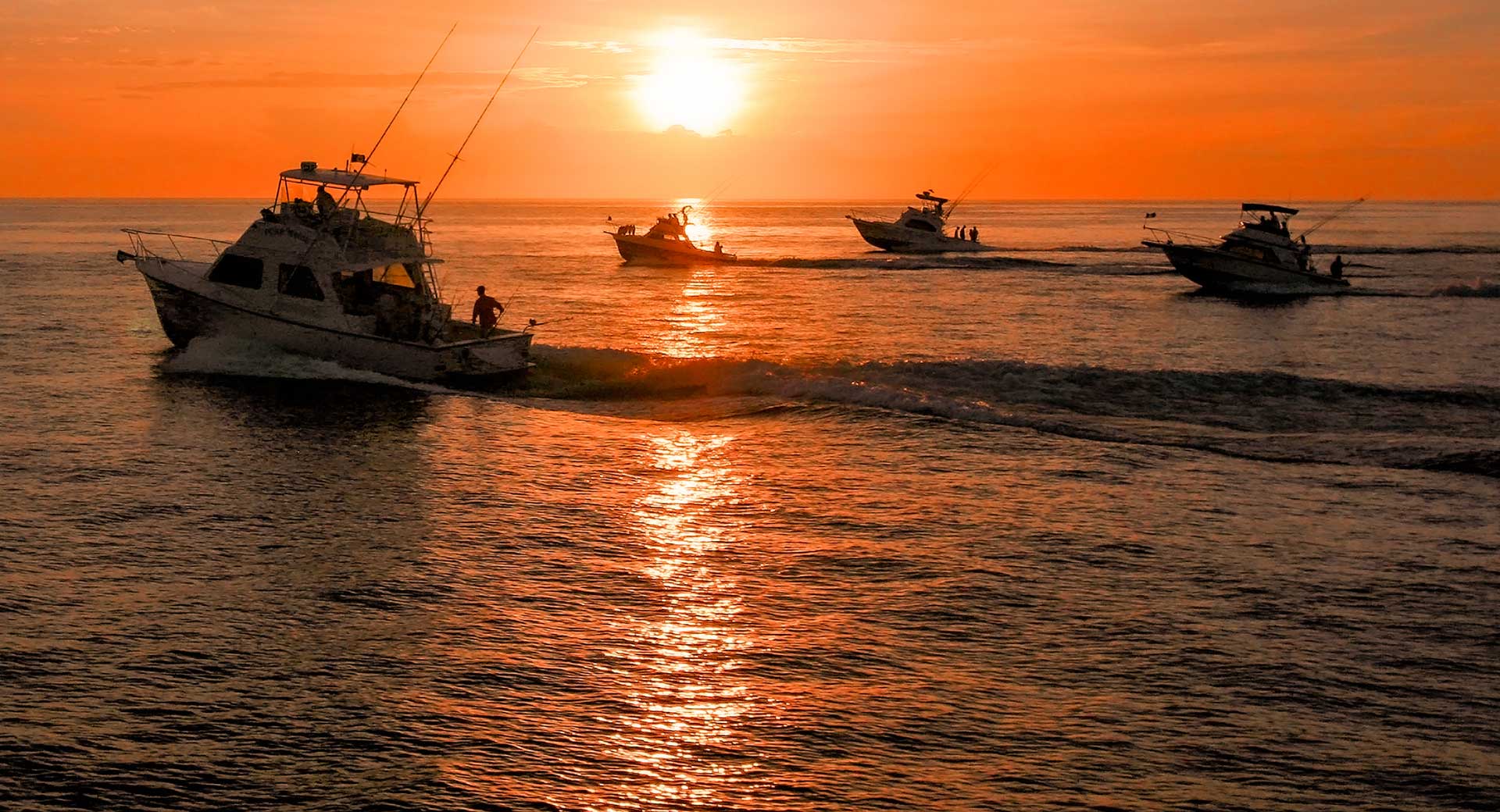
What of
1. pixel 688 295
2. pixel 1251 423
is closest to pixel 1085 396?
pixel 1251 423

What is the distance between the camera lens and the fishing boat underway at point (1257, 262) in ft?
166

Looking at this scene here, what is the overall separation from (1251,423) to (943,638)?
13.6 m

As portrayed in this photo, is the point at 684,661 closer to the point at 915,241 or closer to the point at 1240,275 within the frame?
the point at 1240,275

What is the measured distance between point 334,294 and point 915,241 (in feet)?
217

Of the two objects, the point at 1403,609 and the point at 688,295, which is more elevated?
the point at 688,295

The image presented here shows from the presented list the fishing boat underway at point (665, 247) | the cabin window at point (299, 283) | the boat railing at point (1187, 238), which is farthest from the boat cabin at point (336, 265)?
the fishing boat underway at point (665, 247)

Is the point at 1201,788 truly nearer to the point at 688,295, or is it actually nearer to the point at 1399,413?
the point at 1399,413

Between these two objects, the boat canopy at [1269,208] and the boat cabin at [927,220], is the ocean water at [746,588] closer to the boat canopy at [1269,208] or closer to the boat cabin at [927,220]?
the boat canopy at [1269,208]

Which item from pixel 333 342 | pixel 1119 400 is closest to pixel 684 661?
pixel 1119 400

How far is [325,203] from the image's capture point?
25.6 m

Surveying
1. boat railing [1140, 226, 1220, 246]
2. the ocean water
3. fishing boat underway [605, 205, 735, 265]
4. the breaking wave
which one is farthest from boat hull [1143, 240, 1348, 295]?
fishing boat underway [605, 205, 735, 265]

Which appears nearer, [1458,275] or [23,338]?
[23,338]

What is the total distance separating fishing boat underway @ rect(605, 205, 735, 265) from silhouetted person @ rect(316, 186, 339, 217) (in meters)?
44.8

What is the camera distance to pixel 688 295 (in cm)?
5378
